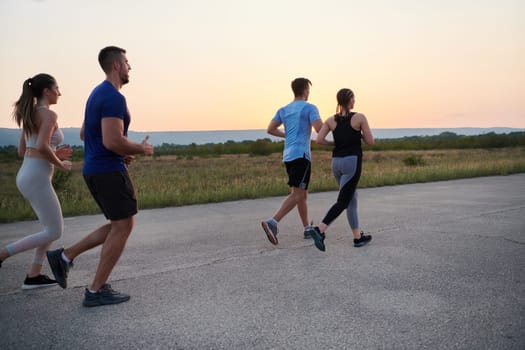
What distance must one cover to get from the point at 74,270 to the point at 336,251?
3.00m

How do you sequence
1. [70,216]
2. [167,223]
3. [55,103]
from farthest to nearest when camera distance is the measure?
[70,216]
[167,223]
[55,103]

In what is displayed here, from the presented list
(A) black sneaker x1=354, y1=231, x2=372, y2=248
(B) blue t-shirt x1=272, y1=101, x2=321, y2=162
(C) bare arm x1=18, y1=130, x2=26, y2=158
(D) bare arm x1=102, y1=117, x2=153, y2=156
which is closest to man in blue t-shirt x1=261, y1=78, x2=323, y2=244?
(B) blue t-shirt x1=272, y1=101, x2=321, y2=162

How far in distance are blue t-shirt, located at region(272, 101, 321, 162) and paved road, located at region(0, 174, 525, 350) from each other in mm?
1203

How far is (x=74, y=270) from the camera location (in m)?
5.03

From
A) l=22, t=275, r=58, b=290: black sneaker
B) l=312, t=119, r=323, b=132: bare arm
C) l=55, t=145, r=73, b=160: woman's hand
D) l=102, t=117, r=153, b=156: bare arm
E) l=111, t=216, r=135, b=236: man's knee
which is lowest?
l=22, t=275, r=58, b=290: black sneaker

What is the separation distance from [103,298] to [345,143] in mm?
3178

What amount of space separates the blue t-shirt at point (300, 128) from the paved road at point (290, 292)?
3.95 ft

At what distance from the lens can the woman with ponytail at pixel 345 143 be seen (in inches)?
216

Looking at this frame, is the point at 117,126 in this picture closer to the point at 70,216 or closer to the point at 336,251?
the point at 336,251

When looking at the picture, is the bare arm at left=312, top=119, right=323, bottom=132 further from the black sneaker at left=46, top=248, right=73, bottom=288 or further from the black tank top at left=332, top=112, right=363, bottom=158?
the black sneaker at left=46, top=248, right=73, bottom=288

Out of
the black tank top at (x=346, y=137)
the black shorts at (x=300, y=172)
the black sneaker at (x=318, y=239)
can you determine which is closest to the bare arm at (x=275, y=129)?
the black shorts at (x=300, y=172)

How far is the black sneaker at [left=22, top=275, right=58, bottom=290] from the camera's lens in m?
4.35

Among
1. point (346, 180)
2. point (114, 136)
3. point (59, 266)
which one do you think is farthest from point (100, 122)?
point (346, 180)

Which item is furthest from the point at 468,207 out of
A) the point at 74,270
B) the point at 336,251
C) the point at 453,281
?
the point at 74,270
